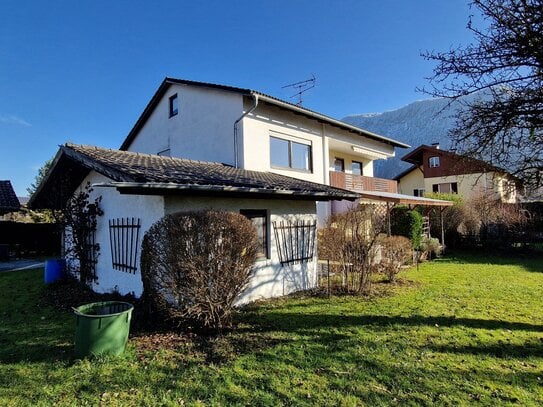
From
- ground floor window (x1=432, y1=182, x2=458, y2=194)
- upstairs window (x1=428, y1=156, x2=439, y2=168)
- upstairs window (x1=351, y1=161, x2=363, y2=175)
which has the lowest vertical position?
ground floor window (x1=432, y1=182, x2=458, y2=194)

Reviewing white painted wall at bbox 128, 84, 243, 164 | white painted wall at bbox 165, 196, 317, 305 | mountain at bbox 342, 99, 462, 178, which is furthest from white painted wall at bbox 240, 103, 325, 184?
mountain at bbox 342, 99, 462, 178

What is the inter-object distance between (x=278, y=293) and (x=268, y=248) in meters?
1.46

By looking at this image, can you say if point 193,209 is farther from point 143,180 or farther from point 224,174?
point 224,174

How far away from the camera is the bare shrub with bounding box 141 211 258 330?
20.2ft

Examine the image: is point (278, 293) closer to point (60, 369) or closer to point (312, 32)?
point (60, 369)

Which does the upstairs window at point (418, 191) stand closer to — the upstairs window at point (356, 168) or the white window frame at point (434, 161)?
the white window frame at point (434, 161)

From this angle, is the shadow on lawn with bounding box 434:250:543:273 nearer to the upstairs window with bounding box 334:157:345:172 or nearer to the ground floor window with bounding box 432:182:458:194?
the upstairs window with bounding box 334:157:345:172

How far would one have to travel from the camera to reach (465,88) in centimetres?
691

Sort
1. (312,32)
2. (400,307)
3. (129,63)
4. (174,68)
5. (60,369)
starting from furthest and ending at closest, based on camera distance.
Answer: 1. (174,68)
2. (129,63)
3. (312,32)
4. (400,307)
5. (60,369)

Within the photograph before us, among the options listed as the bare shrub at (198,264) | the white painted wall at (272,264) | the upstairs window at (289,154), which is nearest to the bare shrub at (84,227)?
the white painted wall at (272,264)

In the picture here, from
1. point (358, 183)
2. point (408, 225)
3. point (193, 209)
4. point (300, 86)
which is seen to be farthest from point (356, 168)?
point (193, 209)

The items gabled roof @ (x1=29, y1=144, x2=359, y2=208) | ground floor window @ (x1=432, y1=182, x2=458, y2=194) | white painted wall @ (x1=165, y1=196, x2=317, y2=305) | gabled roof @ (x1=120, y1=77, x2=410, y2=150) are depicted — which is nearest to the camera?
gabled roof @ (x1=29, y1=144, x2=359, y2=208)

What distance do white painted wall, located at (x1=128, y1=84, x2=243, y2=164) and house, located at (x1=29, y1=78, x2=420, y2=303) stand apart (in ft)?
0.16

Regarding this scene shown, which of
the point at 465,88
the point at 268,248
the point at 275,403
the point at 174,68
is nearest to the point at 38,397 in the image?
the point at 275,403
